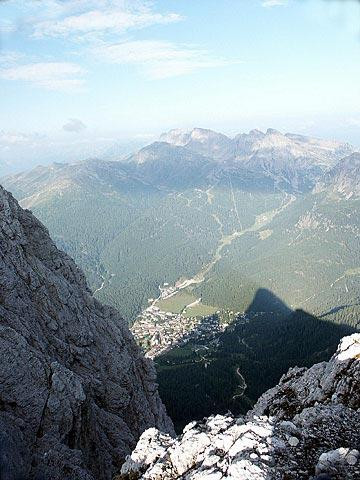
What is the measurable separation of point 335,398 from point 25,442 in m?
23.0

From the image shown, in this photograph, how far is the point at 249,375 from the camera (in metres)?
164

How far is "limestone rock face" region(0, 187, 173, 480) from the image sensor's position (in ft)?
105

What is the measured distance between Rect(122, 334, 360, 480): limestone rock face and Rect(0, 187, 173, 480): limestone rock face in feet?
27.6

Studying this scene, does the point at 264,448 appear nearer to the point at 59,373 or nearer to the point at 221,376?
the point at 59,373

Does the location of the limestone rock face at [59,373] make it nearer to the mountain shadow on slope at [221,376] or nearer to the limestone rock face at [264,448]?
the limestone rock face at [264,448]

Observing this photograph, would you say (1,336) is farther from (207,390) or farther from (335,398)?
(207,390)

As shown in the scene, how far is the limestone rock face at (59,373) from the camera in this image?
105 feet

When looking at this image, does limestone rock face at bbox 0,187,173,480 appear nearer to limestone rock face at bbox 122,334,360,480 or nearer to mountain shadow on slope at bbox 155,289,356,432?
limestone rock face at bbox 122,334,360,480

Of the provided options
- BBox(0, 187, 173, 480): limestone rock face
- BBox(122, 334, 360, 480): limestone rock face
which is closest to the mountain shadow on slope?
BBox(0, 187, 173, 480): limestone rock face

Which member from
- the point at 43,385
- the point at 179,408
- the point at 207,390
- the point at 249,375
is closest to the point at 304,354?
the point at 249,375

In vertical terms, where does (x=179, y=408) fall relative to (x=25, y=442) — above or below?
below

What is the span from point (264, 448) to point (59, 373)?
21.6 metres

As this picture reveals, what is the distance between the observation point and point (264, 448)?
2181 cm

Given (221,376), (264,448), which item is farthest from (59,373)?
(221,376)
